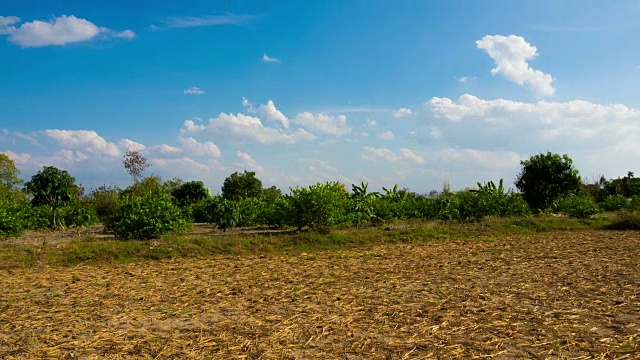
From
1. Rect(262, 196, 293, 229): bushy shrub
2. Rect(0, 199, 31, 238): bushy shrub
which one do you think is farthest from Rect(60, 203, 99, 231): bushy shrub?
Rect(262, 196, 293, 229): bushy shrub

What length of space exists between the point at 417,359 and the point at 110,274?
798 cm

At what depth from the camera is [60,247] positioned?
508 inches

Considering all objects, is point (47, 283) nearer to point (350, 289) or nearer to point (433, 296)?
point (350, 289)

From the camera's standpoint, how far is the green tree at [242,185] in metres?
39.1

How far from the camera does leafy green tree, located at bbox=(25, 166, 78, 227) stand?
20859 millimetres

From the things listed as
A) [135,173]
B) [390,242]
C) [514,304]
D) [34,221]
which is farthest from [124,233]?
[135,173]

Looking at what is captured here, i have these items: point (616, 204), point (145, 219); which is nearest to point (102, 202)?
point (145, 219)

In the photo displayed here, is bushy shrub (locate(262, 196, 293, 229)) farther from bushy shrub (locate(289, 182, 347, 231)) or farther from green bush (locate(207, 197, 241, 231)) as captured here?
green bush (locate(207, 197, 241, 231))

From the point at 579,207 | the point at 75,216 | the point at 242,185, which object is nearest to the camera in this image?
the point at 75,216

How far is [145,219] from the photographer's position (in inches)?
572

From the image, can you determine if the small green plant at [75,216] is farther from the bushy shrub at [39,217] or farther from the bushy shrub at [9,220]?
the bushy shrub at [9,220]

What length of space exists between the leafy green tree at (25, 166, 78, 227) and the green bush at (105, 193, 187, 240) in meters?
7.74

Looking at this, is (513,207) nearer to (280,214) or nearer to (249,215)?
(280,214)

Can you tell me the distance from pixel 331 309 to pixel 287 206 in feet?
35.4
